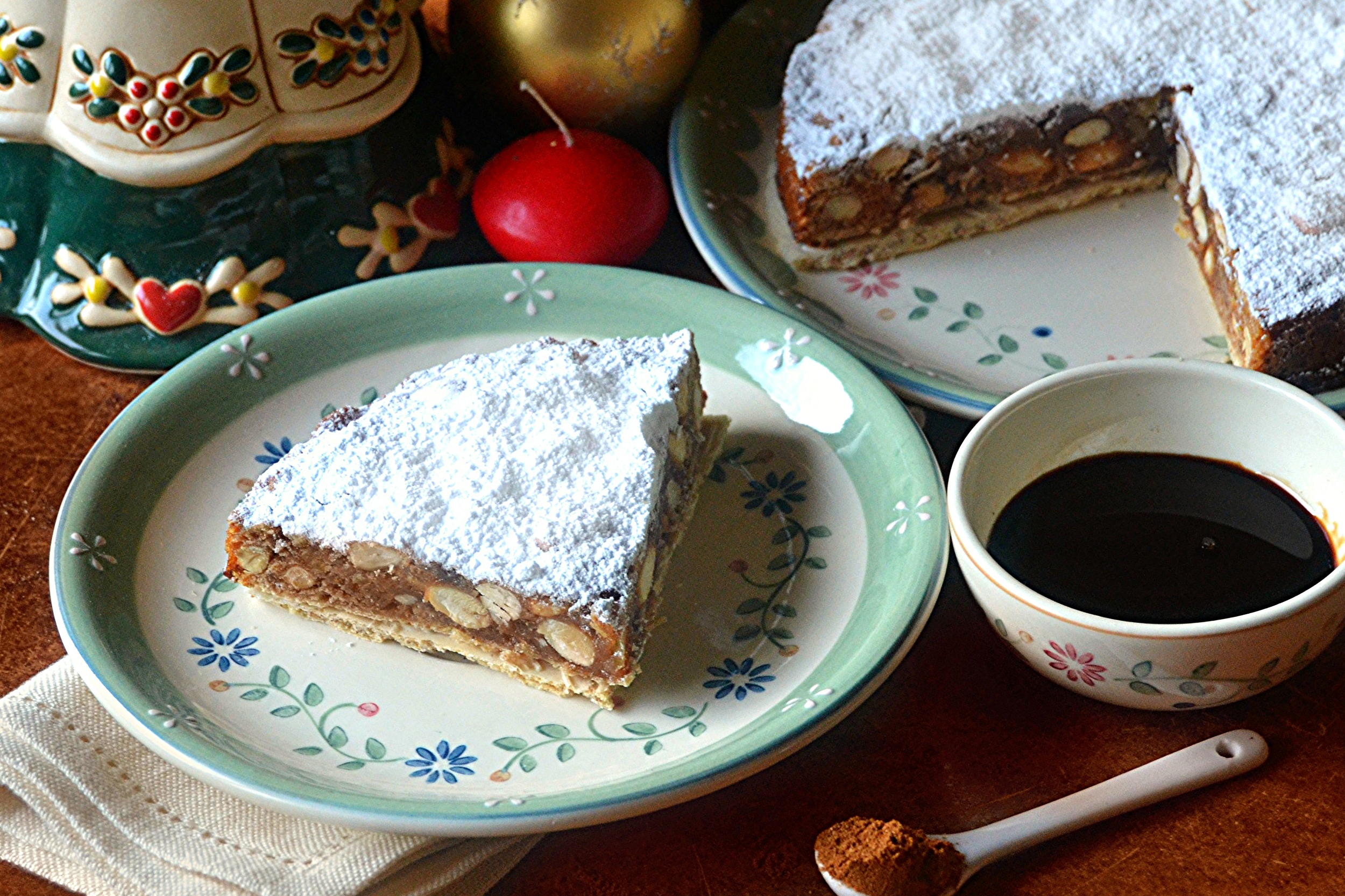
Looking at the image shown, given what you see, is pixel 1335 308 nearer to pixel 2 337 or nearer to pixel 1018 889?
pixel 1018 889

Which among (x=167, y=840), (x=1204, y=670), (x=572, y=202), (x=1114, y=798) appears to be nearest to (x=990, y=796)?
(x=1114, y=798)

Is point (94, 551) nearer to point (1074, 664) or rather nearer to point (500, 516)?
point (500, 516)

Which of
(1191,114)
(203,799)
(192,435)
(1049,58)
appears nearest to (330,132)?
(192,435)

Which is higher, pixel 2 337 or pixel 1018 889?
pixel 1018 889

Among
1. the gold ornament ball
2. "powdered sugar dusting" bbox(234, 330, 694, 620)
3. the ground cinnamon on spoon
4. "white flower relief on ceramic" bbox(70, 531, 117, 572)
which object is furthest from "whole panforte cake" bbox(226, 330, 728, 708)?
the gold ornament ball

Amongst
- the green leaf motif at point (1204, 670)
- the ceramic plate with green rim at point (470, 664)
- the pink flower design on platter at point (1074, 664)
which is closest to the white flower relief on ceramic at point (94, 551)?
the ceramic plate with green rim at point (470, 664)

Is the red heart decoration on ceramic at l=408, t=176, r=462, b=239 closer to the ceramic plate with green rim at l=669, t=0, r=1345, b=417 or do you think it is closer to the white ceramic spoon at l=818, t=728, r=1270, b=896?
the ceramic plate with green rim at l=669, t=0, r=1345, b=417

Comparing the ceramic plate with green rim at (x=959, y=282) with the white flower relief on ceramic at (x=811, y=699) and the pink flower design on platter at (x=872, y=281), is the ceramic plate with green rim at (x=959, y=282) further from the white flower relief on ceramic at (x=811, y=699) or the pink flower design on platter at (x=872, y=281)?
the white flower relief on ceramic at (x=811, y=699)
